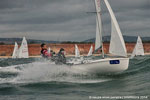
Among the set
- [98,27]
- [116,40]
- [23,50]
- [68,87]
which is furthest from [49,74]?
[23,50]

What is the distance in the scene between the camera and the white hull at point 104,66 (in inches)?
536

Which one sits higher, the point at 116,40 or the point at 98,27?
the point at 98,27

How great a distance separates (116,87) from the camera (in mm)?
11492

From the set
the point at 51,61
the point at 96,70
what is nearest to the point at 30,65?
the point at 51,61

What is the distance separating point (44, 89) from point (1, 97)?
211cm

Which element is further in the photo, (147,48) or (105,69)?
(147,48)

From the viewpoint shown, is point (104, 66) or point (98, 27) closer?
point (104, 66)

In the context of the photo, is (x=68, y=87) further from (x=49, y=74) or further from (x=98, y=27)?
(x=98, y=27)

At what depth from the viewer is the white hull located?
1361 cm

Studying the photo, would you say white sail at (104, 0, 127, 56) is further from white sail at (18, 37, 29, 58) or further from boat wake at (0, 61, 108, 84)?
white sail at (18, 37, 29, 58)

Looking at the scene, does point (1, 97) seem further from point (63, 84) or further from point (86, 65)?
point (86, 65)

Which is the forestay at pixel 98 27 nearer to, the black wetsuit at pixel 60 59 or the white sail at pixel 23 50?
the black wetsuit at pixel 60 59

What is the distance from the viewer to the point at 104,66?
45.4 ft

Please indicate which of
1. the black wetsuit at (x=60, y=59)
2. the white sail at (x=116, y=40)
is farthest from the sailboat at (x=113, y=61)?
the black wetsuit at (x=60, y=59)
